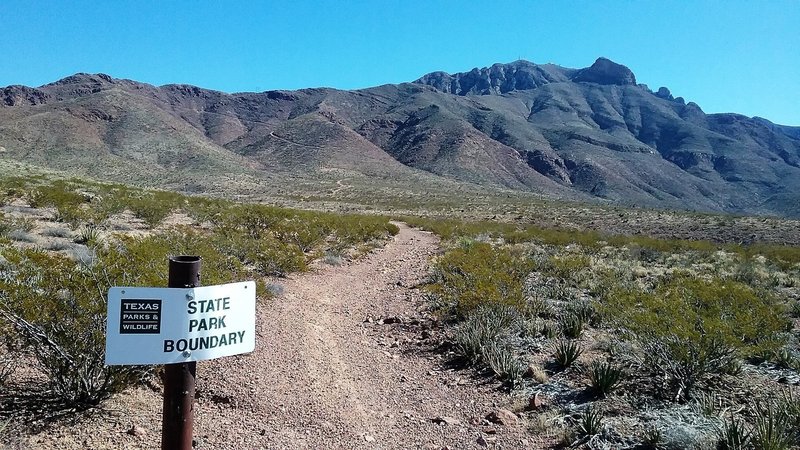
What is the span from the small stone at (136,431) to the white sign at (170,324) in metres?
2.59

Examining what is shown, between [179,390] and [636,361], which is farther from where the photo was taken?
[636,361]

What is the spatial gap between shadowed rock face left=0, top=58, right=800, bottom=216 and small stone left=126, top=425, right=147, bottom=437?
6949cm

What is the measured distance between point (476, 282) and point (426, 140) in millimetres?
111379

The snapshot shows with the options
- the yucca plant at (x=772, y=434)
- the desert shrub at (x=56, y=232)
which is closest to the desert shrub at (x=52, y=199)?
the desert shrub at (x=56, y=232)

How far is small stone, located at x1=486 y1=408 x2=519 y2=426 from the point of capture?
221 inches

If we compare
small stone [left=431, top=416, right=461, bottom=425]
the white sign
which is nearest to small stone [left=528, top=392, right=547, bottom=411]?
small stone [left=431, top=416, right=461, bottom=425]

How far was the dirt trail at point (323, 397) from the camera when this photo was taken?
4.86 metres

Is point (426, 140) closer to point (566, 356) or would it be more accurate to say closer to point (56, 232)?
point (56, 232)

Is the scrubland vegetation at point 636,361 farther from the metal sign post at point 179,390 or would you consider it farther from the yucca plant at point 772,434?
the metal sign post at point 179,390

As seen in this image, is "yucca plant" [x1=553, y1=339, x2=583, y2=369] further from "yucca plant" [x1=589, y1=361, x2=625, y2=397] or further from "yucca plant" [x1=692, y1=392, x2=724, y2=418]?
"yucca plant" [x1=692, y1=392, x2=724, y2=418]

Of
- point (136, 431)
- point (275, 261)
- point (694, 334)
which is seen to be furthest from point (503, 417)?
point (275, 261)

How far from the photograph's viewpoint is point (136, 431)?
452 centimetres

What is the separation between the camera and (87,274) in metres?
5.25

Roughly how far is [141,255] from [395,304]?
20.1 feet
